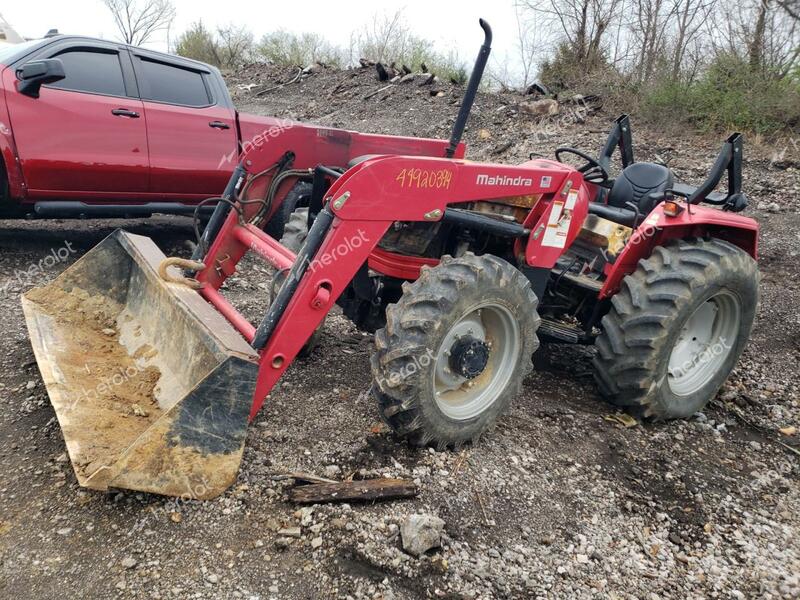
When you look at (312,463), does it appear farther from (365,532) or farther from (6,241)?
(6,241)

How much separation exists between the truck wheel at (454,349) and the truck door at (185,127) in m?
4.07

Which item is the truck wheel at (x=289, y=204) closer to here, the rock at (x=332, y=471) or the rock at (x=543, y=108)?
the rock at (x=332, y=471)

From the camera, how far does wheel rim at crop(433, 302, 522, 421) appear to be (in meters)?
3.23

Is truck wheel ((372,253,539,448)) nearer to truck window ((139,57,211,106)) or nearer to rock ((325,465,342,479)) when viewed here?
rock ((325,465,342,479))

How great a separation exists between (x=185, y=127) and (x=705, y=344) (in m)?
4.99

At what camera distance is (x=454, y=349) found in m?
3.20

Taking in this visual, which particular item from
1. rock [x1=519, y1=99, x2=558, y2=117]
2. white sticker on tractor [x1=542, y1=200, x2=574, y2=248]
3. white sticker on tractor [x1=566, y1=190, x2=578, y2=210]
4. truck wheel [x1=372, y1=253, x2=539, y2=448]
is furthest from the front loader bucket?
rock [x1=519, y1=99, x2=558, y2=117]

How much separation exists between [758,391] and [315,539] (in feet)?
12.1

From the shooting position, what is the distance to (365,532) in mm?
2648

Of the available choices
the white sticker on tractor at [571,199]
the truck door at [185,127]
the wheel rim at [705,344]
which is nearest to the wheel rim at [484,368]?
the white sticker on tractor at [571,199]

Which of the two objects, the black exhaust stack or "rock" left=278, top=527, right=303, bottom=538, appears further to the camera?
the black exhaust stack

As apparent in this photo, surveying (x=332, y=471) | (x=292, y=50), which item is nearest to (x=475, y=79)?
(x=332, y=471)

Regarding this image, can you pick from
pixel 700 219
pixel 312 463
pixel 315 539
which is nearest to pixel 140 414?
pixel 312 463

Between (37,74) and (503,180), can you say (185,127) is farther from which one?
(503,180)
